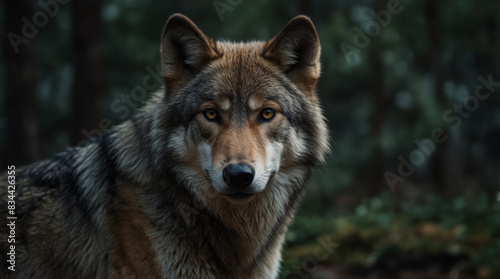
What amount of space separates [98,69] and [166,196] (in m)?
6.88

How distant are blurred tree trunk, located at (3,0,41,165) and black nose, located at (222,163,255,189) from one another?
8.18m

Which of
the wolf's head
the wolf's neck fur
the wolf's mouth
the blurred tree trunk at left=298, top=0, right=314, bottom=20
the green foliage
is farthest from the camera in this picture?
the blurred tree trunk at left=298, top=0, right=314, bottom=20

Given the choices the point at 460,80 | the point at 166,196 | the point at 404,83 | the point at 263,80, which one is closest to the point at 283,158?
the point at 263,80

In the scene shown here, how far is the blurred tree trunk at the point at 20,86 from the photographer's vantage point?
9.88 meters

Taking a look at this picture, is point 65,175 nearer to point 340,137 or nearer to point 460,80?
point 340,137

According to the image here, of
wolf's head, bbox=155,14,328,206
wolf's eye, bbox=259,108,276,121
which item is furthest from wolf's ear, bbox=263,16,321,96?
wolf's eye, bbox=259,108,276,121

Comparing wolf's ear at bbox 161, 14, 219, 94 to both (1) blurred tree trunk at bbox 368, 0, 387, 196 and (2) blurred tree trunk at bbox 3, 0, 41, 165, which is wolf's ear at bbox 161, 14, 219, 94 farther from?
(1) blurred tree trunk at bbox 368, 0, 387, 196

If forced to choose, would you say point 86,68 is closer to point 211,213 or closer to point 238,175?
point 211,213

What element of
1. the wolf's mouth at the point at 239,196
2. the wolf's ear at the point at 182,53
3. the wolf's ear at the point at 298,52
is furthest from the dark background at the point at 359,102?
the wolf's ear at the point at 182,53

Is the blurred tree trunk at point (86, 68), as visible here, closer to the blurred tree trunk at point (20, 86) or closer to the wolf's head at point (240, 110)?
the blurred tree trunk at point (20, 86)

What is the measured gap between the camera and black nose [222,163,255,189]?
3.15 metres

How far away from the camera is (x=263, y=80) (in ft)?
12.3

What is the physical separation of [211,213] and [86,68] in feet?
22.9

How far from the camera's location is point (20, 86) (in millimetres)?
9930
